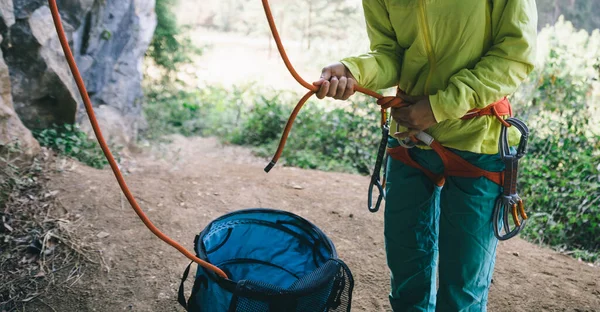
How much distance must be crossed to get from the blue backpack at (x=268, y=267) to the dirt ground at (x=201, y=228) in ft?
1.86

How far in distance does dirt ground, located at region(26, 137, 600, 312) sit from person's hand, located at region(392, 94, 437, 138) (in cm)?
113

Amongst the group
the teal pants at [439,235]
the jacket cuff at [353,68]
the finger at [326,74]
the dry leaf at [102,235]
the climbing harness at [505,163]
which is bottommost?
the dry leaf at [102,235]

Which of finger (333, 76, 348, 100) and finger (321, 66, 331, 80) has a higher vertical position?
finger (321, 66, 331, 80)

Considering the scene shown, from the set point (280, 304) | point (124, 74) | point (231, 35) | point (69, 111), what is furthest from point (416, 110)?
point (231, 35)

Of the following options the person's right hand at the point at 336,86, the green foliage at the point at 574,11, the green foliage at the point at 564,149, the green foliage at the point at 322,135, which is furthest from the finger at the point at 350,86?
the green foliage at the point at 574,11

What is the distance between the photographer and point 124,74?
577cm

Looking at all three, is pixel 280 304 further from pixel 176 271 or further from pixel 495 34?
pixel 176 271

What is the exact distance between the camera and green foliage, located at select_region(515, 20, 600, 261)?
352 cm

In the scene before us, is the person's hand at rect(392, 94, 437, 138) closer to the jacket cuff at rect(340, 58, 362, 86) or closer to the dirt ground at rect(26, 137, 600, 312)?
the jacket cuff at rect(340, 58, 362, 86)

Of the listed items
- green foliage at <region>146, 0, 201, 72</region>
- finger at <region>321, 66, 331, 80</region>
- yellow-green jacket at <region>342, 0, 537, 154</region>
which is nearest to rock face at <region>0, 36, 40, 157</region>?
finger at <region>321, 66, 331, 80</region>

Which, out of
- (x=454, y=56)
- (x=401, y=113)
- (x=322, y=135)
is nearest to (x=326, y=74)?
(x=401, y=113)

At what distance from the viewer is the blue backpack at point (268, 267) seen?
Result: 1.24m

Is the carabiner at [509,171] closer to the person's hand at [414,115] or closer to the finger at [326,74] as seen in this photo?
the person's hand at [414,115]

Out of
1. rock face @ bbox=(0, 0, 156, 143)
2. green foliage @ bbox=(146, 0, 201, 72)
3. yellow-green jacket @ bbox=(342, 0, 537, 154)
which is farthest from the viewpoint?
green foliage @ bbox=(146, 0, 201, 72)
